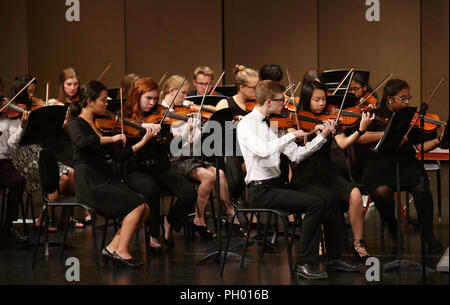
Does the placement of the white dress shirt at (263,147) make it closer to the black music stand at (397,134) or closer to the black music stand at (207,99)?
the black music stand at (397,134)

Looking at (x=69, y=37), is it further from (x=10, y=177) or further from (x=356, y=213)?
(x=356, y=213)

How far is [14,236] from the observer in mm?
4820

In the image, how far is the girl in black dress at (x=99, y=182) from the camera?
3889mm

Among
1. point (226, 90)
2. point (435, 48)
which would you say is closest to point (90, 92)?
point (226, 90)

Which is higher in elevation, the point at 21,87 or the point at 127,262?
the point at 21,87

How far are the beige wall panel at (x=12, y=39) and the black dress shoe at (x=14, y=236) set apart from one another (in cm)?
391

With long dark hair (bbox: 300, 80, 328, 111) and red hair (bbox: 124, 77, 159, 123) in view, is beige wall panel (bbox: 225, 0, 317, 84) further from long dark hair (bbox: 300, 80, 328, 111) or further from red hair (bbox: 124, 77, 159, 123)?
long dark hair (bbox: 300, 80, 328, 111)

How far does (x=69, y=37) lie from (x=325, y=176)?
523 centimetres

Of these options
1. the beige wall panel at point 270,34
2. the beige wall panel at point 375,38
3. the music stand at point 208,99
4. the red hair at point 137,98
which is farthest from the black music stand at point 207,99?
the beige wall panel at point 375,38

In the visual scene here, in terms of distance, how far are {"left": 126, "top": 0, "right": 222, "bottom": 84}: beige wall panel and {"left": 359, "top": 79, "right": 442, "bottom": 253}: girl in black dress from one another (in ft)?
15.1

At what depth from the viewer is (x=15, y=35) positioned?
331 inches
